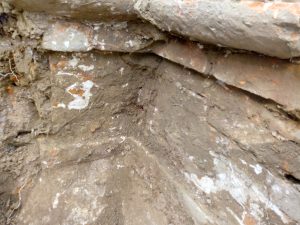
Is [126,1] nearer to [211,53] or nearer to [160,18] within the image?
[160,18]

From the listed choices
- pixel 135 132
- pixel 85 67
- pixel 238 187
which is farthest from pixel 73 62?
pixel 238 187

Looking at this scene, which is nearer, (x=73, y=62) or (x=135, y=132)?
(x=73, y=62)

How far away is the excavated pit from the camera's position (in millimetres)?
868

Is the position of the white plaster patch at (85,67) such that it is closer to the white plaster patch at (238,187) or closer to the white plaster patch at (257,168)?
the white plaster patch at (238,187)

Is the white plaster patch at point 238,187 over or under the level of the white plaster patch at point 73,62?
under

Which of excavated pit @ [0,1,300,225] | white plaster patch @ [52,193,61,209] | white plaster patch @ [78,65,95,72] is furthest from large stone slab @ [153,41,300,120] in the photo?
white plaster patch @ [52,193,61,209]

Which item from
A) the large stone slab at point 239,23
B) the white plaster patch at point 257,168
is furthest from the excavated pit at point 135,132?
the large stone slab at point 239,23

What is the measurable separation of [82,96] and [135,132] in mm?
306

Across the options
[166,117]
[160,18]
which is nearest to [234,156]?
[166,117]

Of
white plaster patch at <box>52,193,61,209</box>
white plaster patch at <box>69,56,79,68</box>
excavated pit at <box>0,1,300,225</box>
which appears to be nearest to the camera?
excavated pit at <box>0,1,300,225</box>

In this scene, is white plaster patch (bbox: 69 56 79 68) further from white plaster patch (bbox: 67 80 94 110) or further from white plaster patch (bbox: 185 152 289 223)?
white plaster patch (bbox: 185 152 289 223)

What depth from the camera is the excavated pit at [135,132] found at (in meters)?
0.87

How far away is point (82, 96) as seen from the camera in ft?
3.87

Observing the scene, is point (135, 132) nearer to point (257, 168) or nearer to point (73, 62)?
point (73, 62)
